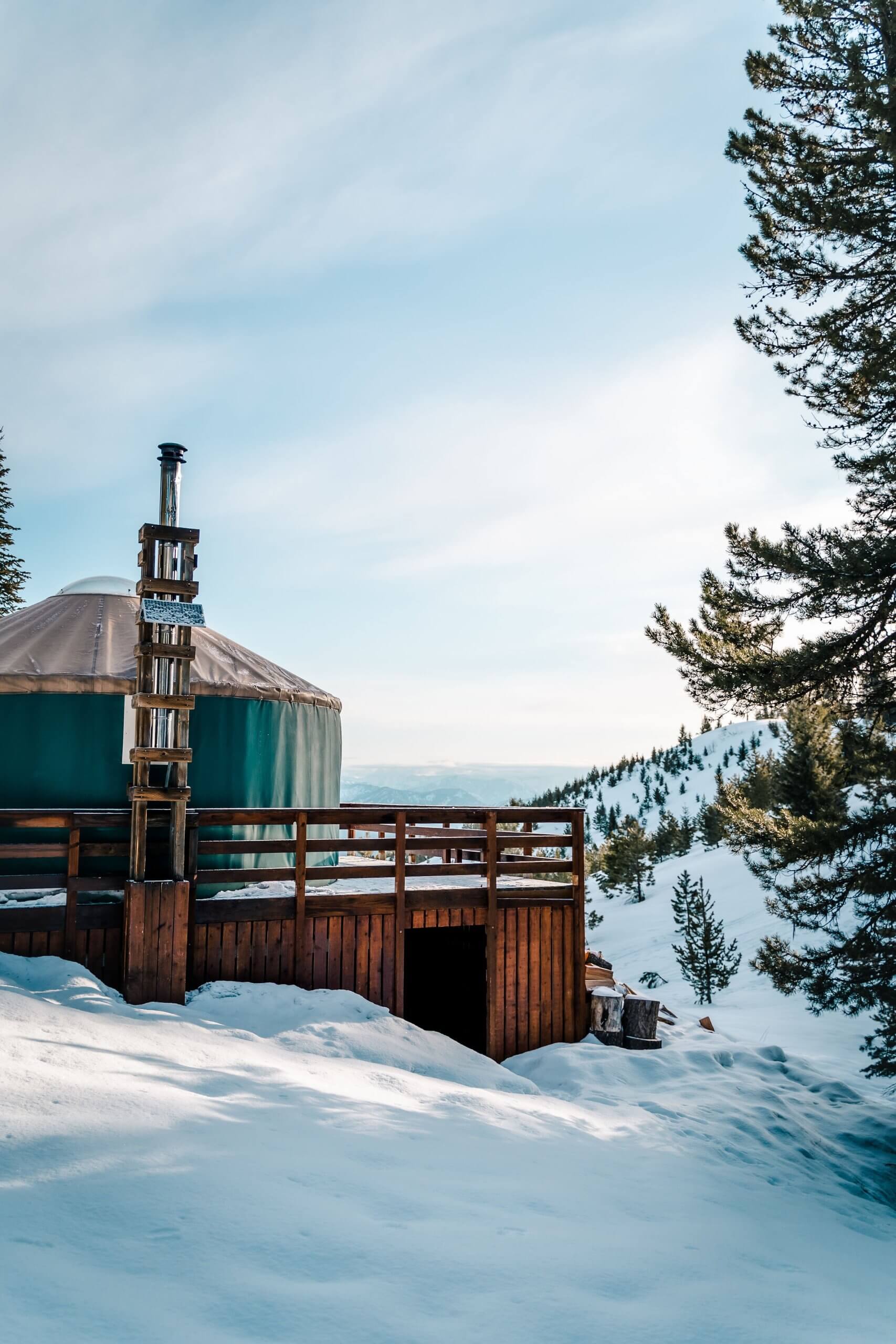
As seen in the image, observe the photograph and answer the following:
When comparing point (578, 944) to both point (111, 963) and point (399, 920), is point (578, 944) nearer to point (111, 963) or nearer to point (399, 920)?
point (399, 920)

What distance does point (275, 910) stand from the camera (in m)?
6.79

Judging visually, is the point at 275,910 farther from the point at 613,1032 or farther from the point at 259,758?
the point at 613,1032

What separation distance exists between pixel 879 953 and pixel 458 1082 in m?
4.14

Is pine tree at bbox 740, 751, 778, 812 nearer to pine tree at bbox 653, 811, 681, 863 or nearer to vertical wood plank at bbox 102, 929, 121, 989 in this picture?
pine tree at bbox 653, 811, 681, 863

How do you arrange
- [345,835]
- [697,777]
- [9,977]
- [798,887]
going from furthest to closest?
[697,777]
[345,835]
[798,887]
[9,977]

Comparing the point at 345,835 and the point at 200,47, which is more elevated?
the point at 200,47

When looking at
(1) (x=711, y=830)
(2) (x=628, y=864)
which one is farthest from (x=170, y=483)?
(1) (x=711, y=830)

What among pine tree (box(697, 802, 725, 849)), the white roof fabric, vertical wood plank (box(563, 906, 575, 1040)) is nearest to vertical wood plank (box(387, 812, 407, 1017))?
vertical wood plank (box(563, 906, 575, 1040))

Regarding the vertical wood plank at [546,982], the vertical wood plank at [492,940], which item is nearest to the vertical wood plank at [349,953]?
the vertical wood plank at [492,940]

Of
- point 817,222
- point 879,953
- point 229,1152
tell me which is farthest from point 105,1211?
point 817,222

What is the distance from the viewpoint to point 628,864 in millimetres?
32969

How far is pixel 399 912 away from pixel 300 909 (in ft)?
2.82

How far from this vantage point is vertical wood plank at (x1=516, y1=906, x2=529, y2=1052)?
766cm

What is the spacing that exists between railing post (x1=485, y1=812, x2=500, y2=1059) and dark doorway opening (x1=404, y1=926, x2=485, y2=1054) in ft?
0.44
